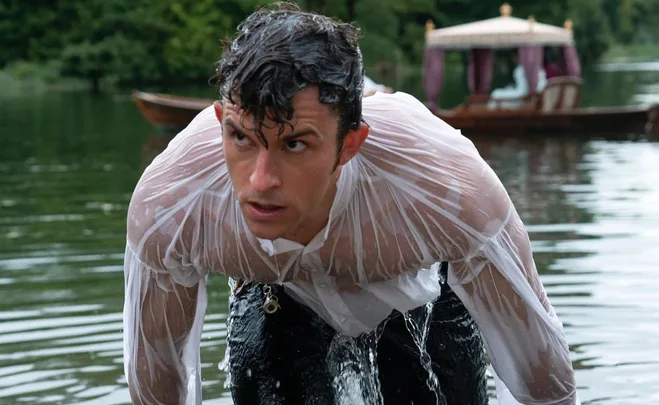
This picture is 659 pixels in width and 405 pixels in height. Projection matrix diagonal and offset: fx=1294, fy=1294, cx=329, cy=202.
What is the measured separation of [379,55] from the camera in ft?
188

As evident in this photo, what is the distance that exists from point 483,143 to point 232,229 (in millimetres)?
18732

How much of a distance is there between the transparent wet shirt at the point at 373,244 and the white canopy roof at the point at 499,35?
73.6ft

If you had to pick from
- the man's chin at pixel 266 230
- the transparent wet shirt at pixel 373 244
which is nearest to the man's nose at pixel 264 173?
the man's chin at pixel 266 230

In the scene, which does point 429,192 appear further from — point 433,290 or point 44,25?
point 44,25

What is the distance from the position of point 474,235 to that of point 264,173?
0.76 m

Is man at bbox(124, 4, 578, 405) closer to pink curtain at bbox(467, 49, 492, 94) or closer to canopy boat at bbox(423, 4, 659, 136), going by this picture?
canopy boat at bbox(423, 4, 659, 136)

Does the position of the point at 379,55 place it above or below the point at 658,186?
below

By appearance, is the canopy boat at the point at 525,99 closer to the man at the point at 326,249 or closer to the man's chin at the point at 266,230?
the man at the point at 326,249

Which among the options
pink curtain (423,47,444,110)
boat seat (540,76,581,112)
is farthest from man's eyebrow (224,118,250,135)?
pink curtain (423,47,444,110)

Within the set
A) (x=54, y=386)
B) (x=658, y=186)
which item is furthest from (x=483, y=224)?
(x=658, y=186)

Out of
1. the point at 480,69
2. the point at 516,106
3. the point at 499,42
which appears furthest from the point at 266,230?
the point at 480,69

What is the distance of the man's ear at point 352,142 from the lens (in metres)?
3.28

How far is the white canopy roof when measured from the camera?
26156 millimetres

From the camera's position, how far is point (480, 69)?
93.5ft
